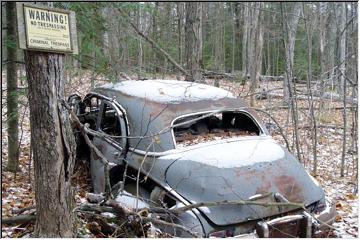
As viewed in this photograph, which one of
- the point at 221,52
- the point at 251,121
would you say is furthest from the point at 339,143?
the point at 221,52

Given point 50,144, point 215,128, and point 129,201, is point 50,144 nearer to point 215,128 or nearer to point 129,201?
point 129,201

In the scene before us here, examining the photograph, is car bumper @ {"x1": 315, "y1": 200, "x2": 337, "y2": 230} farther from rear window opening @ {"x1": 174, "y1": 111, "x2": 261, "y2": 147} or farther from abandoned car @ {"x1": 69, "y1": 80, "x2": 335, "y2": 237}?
rear window opening @ {"x1": 174, "y1": 111, "x2": 261, "y2": 147}

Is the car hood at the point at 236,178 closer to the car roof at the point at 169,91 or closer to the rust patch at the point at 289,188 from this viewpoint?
the rust patch at the point at 289,188

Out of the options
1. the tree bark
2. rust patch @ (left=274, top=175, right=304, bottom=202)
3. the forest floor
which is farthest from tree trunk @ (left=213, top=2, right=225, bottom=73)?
rust patch @ (left=274, top=175, right=304, bottom=202)

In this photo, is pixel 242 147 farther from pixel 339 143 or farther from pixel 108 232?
pixel 339 143

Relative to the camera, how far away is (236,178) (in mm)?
4320

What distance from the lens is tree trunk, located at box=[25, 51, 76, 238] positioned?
3449 mm

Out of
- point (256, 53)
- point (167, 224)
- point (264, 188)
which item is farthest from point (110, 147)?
point (256, 53)

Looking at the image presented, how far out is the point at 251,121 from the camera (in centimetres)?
572

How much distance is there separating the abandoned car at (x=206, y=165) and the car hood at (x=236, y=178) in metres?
0.01

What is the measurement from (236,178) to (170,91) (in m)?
1.69

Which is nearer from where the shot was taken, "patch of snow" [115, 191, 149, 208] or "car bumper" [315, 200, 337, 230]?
"patch of snow" [115, 191, 149, 208]

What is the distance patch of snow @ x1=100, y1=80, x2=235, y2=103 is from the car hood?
2.60ft

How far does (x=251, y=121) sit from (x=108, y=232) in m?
2.56
